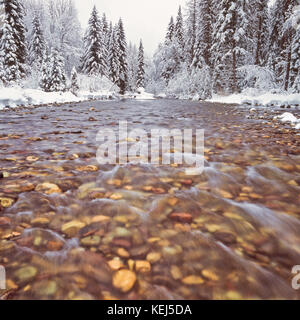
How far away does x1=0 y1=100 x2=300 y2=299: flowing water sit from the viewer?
1.15 metres

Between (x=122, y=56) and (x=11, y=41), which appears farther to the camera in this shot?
(x=122, y=56)

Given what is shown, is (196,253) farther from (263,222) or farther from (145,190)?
(145,190)

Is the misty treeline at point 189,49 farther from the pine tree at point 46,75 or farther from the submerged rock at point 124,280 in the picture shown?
the submerged rock at point 124,280

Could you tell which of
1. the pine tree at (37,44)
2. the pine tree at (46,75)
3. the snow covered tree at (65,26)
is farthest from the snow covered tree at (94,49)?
the pine tree at (46,75)

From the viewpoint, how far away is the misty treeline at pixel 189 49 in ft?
68.2

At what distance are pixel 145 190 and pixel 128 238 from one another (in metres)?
0.71

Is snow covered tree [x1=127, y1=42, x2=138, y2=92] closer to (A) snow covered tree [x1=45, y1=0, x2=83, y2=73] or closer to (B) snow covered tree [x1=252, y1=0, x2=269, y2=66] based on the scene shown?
(A) snow covered tree [x1=45, y1=0, x2=83, y2=73]

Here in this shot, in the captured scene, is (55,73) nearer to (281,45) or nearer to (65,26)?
(65,26)

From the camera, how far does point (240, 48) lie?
20531 millimetres

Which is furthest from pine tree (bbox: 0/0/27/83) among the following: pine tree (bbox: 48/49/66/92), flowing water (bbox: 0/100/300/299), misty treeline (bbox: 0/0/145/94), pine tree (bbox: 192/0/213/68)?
flowing water (bbox: 0/100/300/299)

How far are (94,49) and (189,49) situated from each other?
14.4 meters

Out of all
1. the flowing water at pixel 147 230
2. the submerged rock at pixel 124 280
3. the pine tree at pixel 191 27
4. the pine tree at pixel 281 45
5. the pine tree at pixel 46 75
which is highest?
the pine tree at pixel 191 27

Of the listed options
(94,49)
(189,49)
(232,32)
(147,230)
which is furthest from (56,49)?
(147,230)

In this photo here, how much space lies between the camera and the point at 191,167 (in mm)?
2783
